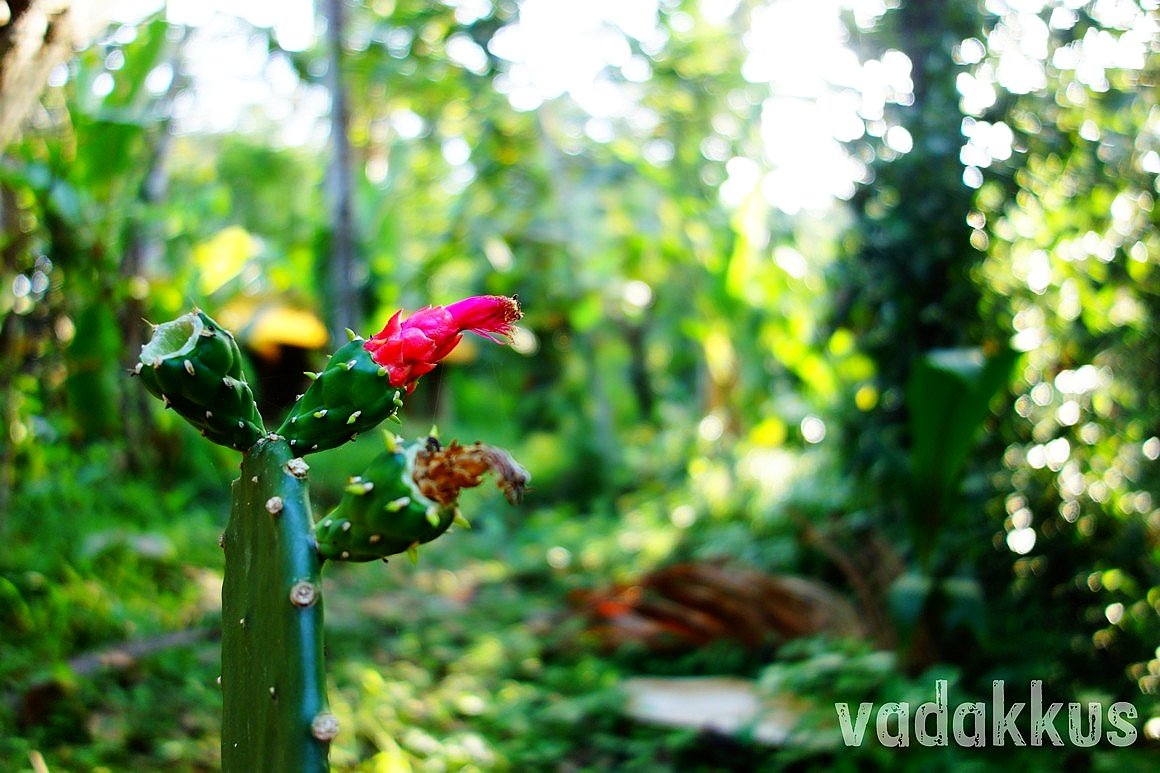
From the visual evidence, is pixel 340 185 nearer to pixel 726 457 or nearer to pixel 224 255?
pixel 224 255

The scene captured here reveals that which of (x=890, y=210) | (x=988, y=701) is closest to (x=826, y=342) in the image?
(x=890, y=210)

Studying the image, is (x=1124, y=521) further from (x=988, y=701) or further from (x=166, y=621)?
(x=166, y=621)

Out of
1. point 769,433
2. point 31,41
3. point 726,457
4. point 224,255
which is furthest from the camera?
point 769,433

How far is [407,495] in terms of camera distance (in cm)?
89

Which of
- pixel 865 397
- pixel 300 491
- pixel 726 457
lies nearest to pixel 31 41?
pixel 300 491

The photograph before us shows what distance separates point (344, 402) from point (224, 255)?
3.61 metres

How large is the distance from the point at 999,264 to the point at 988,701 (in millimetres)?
1360

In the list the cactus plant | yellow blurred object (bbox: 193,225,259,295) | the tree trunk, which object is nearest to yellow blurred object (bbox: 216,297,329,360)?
yellow blurred object (bbox: 193,225,259,295)

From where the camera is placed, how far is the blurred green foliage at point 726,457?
Answer: 2.51 metres

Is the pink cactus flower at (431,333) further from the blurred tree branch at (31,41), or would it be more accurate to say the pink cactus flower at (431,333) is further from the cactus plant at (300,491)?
the blurred tree branch at (31,41)

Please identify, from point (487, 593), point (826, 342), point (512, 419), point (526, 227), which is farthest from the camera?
point (512, 419)

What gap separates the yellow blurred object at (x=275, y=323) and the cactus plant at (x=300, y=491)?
16.6 feet

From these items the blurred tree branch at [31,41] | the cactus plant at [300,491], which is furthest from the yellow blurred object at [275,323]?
the cactus plant at [300,491]

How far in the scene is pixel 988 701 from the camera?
2529 millimetres
